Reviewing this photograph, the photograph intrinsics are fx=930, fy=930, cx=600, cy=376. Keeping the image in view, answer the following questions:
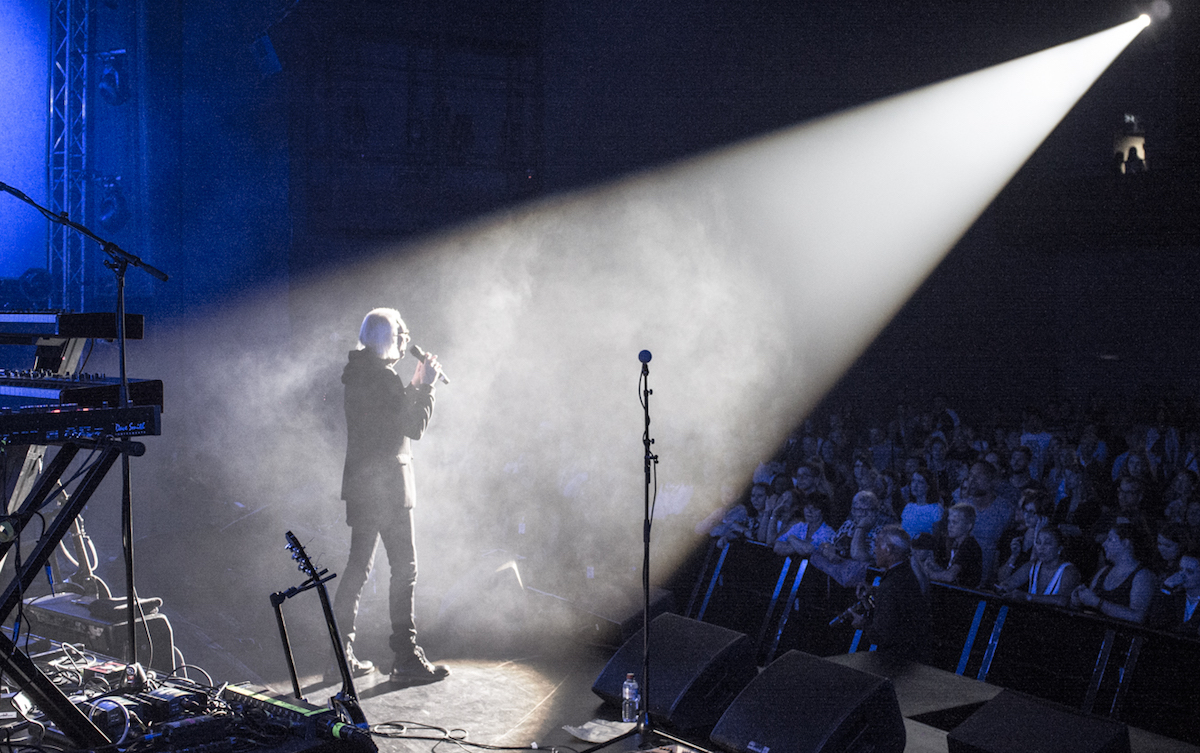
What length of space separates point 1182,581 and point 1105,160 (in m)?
9.89

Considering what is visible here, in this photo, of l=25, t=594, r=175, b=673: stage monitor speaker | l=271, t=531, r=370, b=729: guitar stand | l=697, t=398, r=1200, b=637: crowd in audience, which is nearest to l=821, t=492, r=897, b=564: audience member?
l=697, t=398, r=1200, b=637: crowd in audience

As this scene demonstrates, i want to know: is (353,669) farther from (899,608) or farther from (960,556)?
(960,556)

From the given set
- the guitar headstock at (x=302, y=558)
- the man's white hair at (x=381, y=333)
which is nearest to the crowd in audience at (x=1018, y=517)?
the man's white hair at (x=381, y=333)

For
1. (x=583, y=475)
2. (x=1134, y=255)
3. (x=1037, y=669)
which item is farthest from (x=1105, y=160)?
(x=1037, y=669)

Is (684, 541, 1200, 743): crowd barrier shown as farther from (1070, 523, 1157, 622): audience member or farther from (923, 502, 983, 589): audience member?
(923, 502, 983, 589): audience member

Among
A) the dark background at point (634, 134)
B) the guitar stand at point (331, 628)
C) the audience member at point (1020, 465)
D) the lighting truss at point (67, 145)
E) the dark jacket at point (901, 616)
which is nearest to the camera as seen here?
the guitar stand at point (331, 628)

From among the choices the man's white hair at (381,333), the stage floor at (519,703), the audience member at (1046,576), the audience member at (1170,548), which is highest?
the man's white hair at (381,333)

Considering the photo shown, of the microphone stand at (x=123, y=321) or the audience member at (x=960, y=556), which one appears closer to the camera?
the microphone stand at (x=123, y=321)

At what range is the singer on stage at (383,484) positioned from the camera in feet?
14.1

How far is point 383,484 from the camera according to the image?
4.33 meters

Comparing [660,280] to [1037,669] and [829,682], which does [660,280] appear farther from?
[829,682]

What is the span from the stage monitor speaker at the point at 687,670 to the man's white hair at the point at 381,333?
1.82 meters

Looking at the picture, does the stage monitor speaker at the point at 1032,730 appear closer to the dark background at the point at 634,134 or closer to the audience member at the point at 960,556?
the audience member at the point at 960,556

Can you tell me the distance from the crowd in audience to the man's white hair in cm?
219
